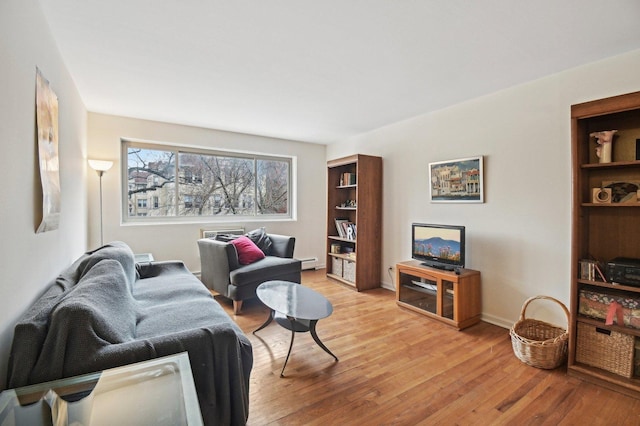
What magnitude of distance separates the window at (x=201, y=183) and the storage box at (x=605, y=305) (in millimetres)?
4098

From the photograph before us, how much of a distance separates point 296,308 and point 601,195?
236 centimetres

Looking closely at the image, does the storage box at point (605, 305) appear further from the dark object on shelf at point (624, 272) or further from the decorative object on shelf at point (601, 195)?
the decorative object on shelf at point (601, 195)

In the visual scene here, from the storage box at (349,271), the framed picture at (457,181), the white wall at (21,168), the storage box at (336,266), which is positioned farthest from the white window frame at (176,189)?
the framed picture at (457,181)

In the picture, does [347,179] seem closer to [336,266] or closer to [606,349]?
[336,266]

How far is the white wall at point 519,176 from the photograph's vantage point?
2.46 meters

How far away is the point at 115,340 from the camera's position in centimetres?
128

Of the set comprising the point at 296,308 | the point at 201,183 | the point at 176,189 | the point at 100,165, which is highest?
the point at 100,165

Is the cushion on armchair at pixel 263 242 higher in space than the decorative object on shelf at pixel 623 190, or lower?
lower

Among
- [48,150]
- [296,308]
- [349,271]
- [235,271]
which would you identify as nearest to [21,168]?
[48,150]

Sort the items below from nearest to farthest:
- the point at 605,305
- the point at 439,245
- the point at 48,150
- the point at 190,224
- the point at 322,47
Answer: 1. the point at 48,150
2. the point at 605,305
3. the point at 322,47
4. the point at 439,245
5. the point at 190,224

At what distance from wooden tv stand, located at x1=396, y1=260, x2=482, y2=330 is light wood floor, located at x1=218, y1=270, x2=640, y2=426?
164 millimetres

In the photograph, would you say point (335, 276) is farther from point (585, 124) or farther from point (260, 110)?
point (585, 124)

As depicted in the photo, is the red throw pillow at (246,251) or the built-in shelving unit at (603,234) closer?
the built-in shelving unit at (603,234)

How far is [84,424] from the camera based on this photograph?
95 cm
